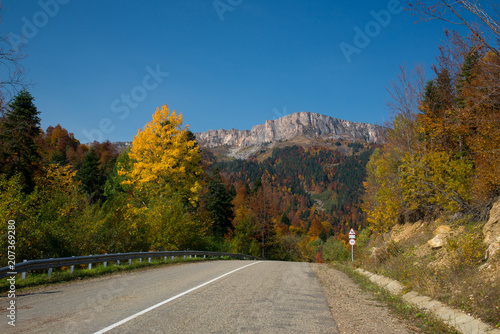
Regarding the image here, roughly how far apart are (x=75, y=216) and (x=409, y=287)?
573 inches

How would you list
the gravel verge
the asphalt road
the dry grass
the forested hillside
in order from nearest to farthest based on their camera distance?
the asphalt road, the gravel verge, the dry grass, the forested hillside

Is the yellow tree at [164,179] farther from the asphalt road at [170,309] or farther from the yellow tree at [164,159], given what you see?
the asphalt road at [170,309]

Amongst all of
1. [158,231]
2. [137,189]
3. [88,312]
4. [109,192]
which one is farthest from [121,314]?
[109,192]

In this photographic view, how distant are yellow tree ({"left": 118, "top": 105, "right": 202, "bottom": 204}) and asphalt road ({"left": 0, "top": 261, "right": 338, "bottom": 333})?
1358 centimetres

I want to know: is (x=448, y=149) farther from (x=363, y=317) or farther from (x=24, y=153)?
(x=24, y=153)

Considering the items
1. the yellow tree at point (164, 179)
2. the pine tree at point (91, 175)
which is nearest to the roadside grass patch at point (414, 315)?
the yellow tree at point (164, 179)

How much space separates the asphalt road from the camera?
17.6ft

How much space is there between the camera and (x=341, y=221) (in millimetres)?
171875

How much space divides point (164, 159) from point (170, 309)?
1768 centimetres

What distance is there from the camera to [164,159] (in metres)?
23.4

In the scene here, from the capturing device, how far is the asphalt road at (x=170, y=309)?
17.6 ft

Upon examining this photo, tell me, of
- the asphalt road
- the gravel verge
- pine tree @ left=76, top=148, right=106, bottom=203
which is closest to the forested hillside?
the asphalt road

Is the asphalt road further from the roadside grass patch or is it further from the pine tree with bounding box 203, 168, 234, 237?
the pine tree with bounding box 203, 168, 234, 237

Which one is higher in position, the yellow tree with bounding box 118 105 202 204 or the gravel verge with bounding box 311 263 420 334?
the yellow tree with bounding box 118 105 202 204
